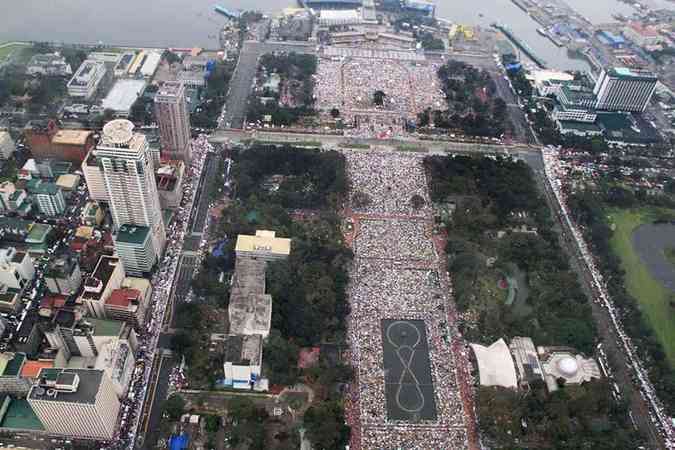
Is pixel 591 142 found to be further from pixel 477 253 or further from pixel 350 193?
pixel 350 193

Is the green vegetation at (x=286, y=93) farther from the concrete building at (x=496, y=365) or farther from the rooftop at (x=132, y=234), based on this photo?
the concrete building at (x=496, y=365)

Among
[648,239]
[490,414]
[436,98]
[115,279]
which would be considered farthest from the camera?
[436,98]

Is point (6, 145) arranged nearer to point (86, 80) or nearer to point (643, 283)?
point (86, 80)

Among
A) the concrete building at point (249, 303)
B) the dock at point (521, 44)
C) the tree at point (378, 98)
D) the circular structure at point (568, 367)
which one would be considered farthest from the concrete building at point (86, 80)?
the dock at point (521, 44)

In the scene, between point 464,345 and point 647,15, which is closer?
point 464,345

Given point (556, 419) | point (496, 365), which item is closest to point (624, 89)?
point (496, 365)

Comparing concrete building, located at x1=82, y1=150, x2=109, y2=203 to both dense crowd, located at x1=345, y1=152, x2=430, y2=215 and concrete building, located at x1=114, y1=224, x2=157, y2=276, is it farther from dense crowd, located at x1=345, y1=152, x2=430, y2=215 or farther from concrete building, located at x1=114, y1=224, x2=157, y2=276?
dense crowd, located at x1=345, y1=152, x2=430, y2=215

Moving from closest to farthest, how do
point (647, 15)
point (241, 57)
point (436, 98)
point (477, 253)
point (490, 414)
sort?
point (490, 414) → point (477, 253) → point (436, 98) → point (241, 57) → point (647, 15)

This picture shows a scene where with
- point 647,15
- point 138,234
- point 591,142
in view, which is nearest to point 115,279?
point 138,234
